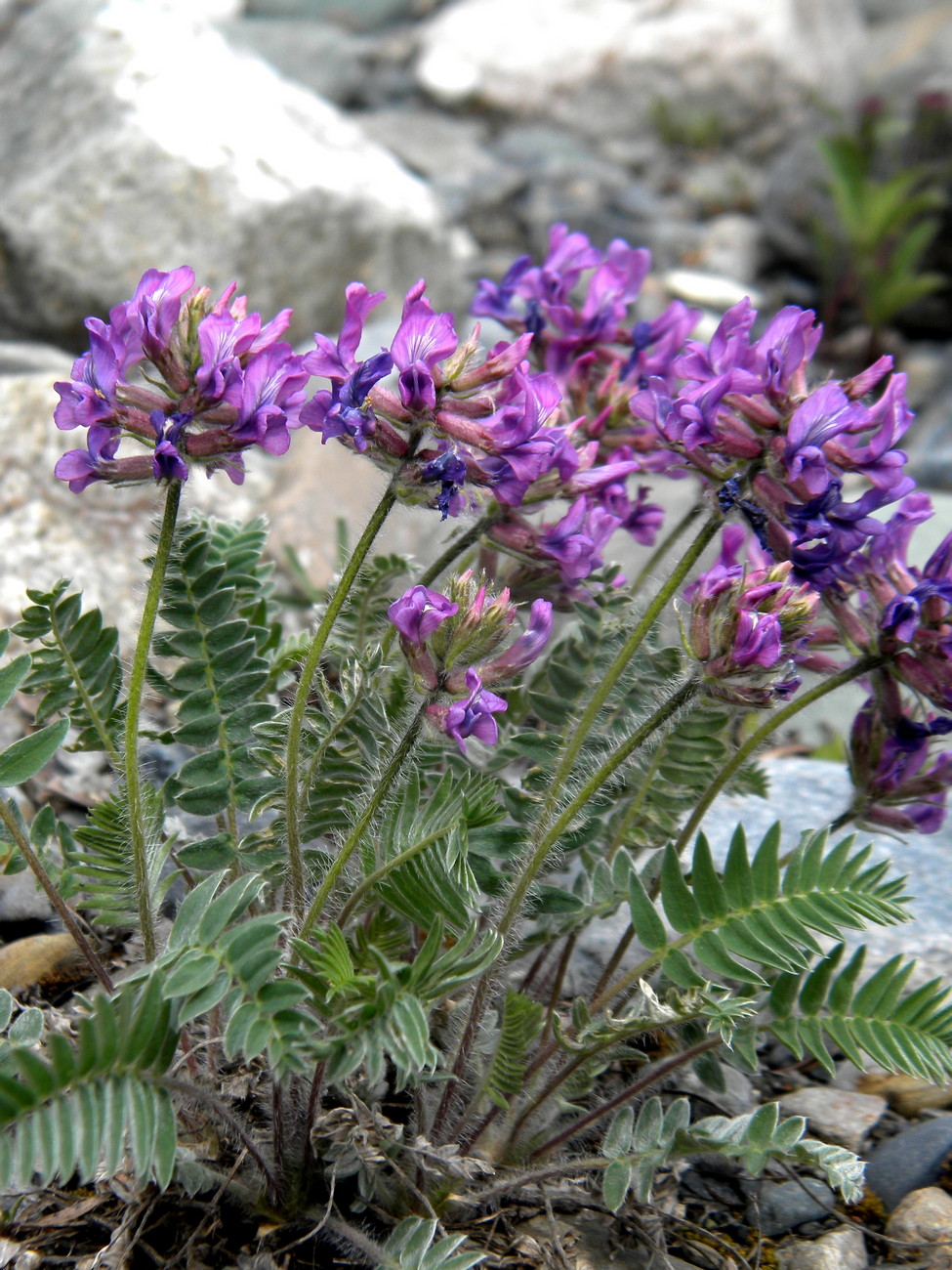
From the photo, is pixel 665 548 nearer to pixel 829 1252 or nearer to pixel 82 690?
pixel 82 690

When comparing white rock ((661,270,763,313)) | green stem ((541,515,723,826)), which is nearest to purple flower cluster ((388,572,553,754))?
green stem ((541,515,723,826))

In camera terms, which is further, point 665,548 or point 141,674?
point 665,548

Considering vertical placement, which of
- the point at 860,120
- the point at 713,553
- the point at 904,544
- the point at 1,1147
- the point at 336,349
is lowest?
the point at 1,1147

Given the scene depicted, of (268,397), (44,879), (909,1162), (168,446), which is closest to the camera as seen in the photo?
(168,446)

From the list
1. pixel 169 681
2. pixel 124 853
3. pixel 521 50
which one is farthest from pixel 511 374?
pixel 521 50

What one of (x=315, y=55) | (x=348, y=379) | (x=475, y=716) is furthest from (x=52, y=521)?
(x=315, y=55)

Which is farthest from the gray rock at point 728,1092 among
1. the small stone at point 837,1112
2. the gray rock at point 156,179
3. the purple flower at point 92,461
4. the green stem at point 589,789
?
the gray rock at point 156,179

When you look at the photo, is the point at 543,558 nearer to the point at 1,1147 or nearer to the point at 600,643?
the point at 600,643
